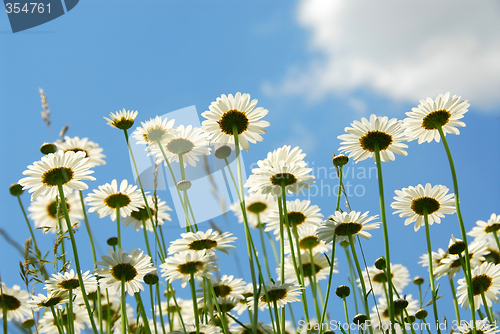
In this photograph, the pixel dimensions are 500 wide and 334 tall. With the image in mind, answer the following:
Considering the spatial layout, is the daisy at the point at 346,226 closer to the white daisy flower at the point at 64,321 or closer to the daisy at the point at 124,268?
the daisy at the point at 124,268

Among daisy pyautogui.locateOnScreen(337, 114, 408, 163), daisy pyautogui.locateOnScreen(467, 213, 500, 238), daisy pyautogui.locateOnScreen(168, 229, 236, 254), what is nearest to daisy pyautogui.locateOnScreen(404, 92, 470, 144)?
daisy pyautogui.locateOnScreen(337, 114, 408, 163)

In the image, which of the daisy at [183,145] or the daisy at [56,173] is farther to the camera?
the daisy at [183,145]

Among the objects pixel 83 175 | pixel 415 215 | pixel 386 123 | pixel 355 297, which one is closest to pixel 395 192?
pixel 415 215

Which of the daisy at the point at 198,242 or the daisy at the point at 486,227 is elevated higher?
the daisy at the point at 486,227

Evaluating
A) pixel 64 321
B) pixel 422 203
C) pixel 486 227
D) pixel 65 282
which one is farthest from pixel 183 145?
pixel 486 227

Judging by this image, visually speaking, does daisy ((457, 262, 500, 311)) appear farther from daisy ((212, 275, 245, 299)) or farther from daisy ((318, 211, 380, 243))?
daisy ((212, 275, 245, 299))

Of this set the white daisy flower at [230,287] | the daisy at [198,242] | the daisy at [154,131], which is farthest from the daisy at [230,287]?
the daisy at [154,131]

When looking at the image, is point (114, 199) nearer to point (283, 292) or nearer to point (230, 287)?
point (230, 287)
